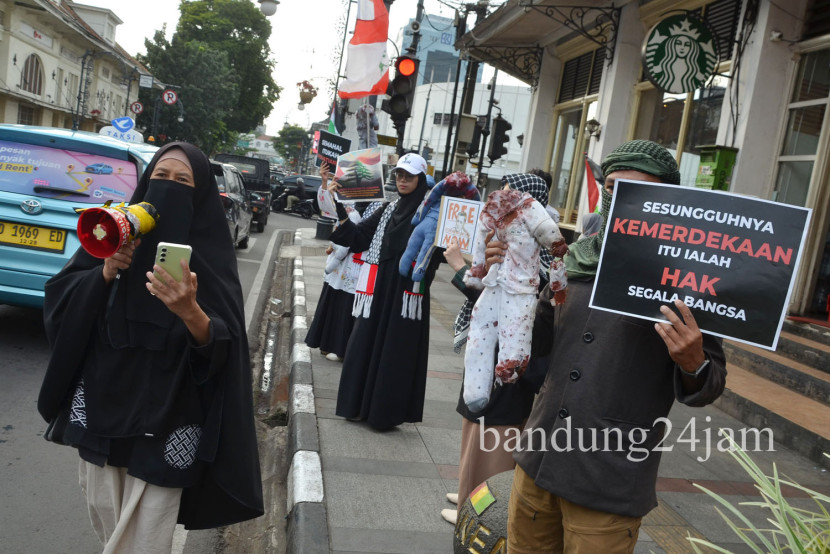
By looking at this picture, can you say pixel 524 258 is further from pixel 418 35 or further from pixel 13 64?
pixel 13 64

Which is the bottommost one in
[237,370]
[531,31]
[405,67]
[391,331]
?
[391,331]

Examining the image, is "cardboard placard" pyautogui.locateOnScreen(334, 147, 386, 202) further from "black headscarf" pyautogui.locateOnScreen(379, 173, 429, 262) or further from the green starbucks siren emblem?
the green starbucks siren emblem

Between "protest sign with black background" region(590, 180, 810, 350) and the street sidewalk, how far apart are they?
7.08ft

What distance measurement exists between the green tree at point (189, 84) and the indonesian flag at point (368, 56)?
132 ft

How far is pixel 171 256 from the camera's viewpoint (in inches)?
85.8

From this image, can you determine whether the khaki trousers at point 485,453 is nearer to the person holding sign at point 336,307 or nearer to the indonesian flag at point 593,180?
the indonesian flag at point 593,180

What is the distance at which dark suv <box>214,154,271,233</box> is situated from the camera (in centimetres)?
2136

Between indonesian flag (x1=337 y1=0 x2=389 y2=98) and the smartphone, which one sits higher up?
indonesian flag (x1=337 y1=0 x2=389 y2=98)

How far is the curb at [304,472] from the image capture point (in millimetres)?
3631

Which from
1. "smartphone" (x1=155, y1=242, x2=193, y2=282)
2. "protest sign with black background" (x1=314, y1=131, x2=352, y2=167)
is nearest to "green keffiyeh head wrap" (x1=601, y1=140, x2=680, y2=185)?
"smartphone" (x1=155, y1=242, x2=193, y2=282)

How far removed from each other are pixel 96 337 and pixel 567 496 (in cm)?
166

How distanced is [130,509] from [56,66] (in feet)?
130

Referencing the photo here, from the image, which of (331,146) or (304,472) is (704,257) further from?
(331,146)

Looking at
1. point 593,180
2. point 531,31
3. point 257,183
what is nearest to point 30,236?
point 593,180
